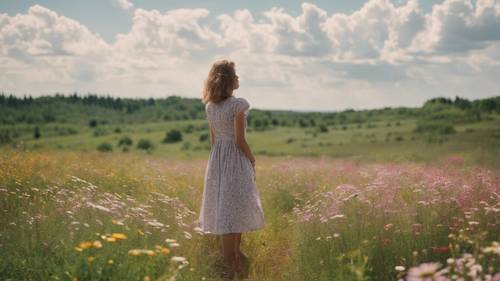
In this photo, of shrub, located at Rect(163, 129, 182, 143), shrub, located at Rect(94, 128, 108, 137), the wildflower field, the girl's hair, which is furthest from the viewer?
shrub, located at Rect(94, 128, 108, 137)

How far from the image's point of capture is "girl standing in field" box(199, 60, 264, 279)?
18.6 feet

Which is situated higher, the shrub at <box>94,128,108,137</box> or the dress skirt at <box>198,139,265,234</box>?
the dress skirt at <box>198,139,265,234</box>

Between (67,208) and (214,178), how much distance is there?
1797mm

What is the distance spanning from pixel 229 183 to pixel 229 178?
66mm

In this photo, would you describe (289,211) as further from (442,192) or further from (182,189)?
(442,192)

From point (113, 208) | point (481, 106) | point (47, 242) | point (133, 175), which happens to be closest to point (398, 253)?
point (113, 208)

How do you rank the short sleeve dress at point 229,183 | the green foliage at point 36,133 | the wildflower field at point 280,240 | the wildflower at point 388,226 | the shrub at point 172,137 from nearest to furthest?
the wildflower field at point 280,240, the wildflower at point 388,226, the short sleeve dress at point 229,183, the shrub at point 172,137, the green foliage at point 36,133

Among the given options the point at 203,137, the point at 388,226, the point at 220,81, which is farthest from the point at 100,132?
the point at 388,226

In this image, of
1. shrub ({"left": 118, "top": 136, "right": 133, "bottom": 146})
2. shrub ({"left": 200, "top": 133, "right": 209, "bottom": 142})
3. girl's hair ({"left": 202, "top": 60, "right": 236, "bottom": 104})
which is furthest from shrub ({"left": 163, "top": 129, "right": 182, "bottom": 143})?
girl's hair ({"left": 202, "top": 60, "right": 236, "bottom": 104})

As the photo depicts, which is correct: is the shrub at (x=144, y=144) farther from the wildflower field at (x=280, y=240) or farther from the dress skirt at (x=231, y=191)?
the dress skirt at (x=231, y=191)

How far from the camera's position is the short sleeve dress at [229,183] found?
584 cm

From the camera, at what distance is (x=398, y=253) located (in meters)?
4.93

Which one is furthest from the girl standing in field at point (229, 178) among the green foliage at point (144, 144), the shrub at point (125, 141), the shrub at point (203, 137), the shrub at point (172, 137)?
the shrub at point (125, 141)

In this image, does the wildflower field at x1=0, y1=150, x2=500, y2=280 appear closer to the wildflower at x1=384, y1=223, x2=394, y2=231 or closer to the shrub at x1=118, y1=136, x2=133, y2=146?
the wildflower at x1=384, y1=223, x2=394, y2=231
